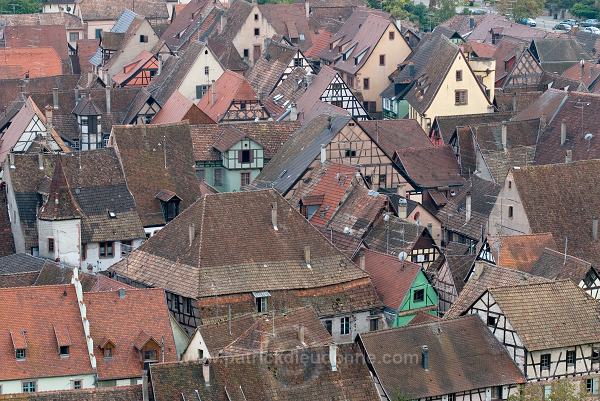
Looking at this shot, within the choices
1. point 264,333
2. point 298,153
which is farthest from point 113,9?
point 264,333

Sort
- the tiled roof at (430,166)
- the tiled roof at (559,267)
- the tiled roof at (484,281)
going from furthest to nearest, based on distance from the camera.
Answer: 1. the tiled roof at (430,166)
2. the tiled roof at (559,267)
3. the tiled roof at (484,281)

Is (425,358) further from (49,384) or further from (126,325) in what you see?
(49,384)

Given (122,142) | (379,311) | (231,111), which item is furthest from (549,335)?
(231,111)

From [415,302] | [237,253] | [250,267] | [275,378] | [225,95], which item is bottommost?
[275,378]

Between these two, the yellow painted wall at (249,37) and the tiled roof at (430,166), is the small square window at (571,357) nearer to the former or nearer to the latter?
the tiled roof at (430,166)

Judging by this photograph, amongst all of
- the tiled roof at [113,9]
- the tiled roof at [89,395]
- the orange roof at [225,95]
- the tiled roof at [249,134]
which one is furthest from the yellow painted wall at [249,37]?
the tiled roof at [89,395]
